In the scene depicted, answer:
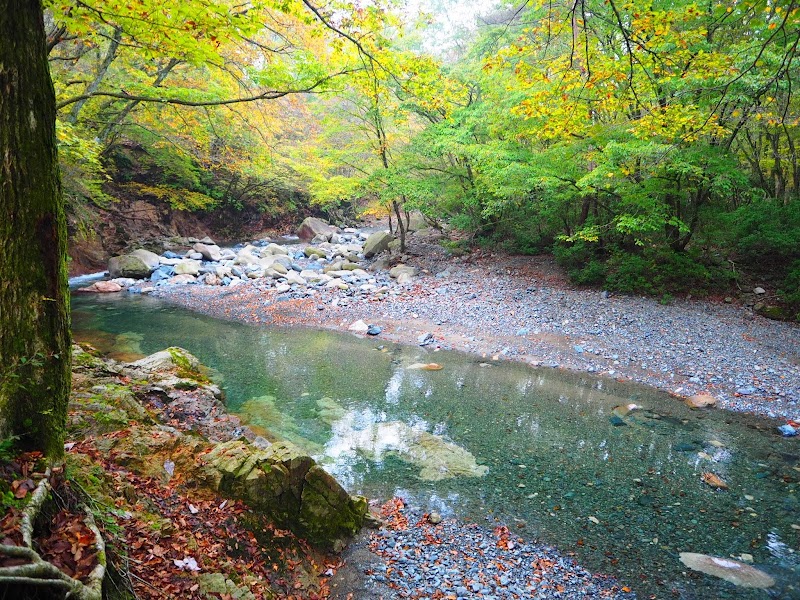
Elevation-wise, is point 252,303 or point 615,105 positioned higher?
point 615,105

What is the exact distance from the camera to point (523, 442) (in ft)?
21.4

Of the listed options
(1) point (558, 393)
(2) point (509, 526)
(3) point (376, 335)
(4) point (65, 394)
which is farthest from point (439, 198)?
(4) point (65, 394)

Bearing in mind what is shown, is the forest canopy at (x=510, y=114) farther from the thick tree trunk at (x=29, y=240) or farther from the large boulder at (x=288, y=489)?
the large boulder at (x=288, y=489)

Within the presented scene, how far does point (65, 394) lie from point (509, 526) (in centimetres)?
422

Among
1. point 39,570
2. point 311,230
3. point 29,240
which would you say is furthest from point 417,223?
point 39,570

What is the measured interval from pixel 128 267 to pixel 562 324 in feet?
52.3

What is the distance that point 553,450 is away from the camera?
6309mm

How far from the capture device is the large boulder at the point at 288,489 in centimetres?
408

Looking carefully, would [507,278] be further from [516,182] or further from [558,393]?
[558,393]

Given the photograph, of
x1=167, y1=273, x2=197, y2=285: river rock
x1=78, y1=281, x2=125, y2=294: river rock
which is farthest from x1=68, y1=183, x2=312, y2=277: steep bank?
x1=167, y1=273, x2=197, y2=285: river rock

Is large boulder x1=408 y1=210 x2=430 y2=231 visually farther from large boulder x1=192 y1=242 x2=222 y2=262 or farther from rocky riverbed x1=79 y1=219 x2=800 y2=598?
large boulder x1=192 y1=242 x2=222 y2=262

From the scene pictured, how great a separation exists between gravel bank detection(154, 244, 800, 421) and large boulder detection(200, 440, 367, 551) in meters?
6.43

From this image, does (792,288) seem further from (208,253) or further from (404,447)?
(208,253)

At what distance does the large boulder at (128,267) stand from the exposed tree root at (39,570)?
1732 cm
